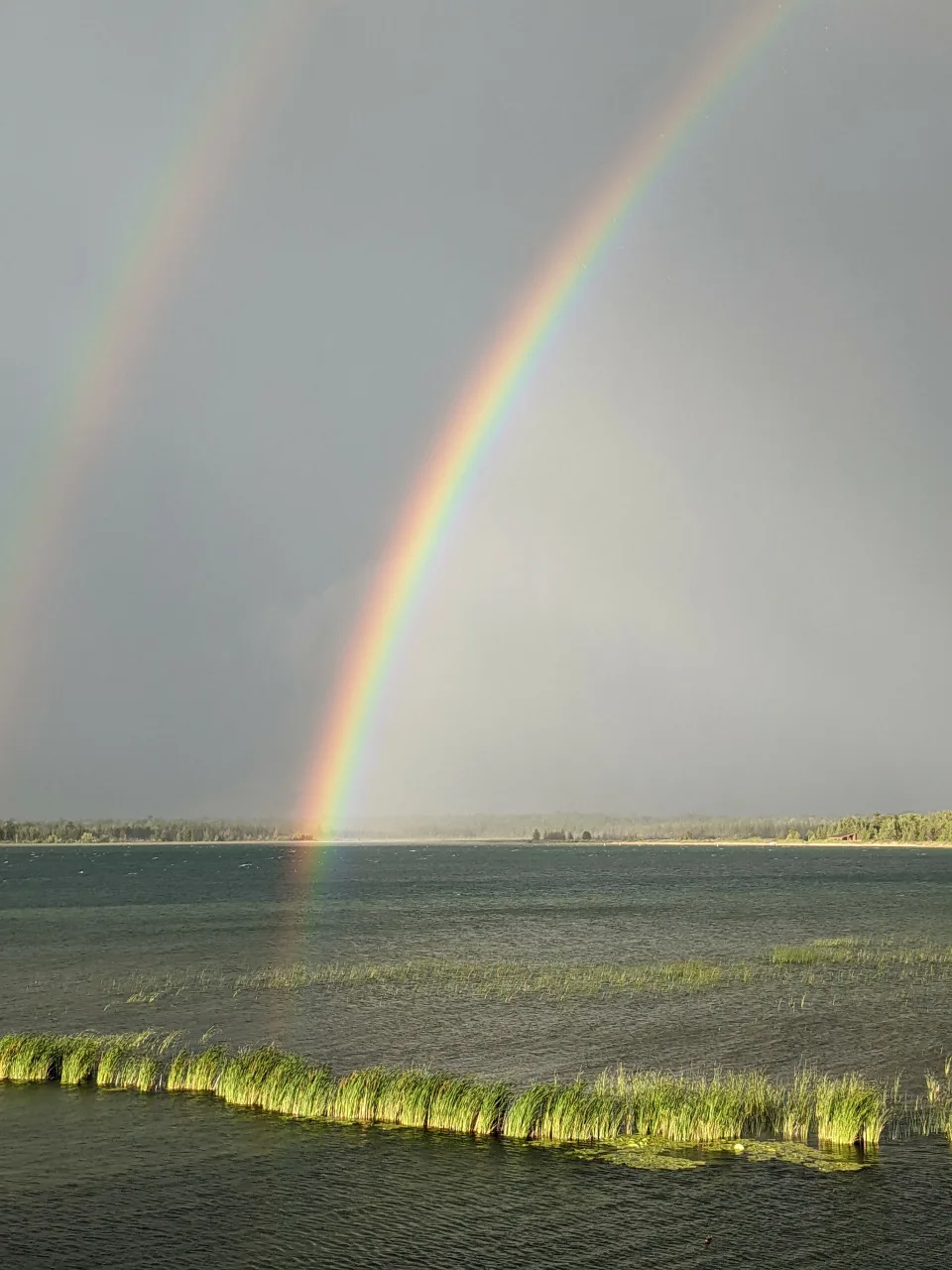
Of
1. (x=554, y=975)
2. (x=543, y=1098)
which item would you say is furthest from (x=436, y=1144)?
(x=554, y=975)

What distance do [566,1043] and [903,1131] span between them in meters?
15.3

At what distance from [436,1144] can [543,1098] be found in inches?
126

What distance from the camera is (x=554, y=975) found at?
6200 centimetres

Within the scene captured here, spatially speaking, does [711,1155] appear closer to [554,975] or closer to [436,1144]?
[436,1144]

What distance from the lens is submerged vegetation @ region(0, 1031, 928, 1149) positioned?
93.1 ft

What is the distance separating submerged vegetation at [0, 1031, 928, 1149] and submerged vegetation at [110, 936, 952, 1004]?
19448 mm

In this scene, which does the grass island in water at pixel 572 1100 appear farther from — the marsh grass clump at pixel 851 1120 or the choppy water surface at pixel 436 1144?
the choppy water surface at pixel 436 1144

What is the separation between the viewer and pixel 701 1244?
2214cm

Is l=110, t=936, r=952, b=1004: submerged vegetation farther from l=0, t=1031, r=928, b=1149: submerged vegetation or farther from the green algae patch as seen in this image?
the green algae patch

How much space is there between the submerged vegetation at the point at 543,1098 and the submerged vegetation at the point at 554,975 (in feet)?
63.8

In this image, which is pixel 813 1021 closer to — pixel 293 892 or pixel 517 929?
pixel 517 929

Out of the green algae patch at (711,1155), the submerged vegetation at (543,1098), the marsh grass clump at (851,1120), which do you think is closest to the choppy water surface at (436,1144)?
the green algae patch at (711,1155)

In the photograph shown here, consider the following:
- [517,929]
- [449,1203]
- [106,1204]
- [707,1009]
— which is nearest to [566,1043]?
[707,1009]

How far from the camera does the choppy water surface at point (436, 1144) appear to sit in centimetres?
2252
